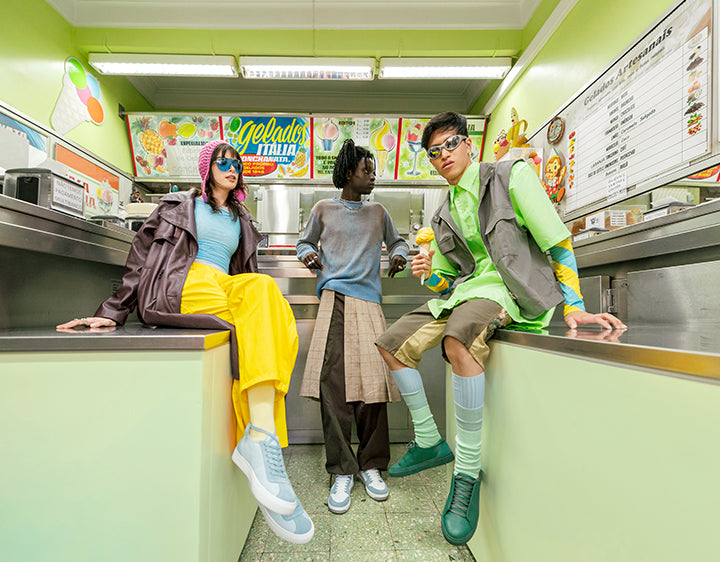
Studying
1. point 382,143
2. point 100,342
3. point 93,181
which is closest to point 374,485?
point 100,342

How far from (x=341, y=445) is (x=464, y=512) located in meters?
0.77

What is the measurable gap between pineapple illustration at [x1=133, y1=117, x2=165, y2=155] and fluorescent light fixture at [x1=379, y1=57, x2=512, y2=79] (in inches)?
100

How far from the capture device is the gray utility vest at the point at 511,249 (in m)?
1.19

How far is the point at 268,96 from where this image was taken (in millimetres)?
4402

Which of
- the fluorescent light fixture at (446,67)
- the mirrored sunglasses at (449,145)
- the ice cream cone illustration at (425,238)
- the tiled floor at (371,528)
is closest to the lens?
the tiled floor at (371,528)

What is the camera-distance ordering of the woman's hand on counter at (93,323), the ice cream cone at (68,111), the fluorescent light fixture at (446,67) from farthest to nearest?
the fluorescent light fixture at (446,67)
the ice cream cone at (68,111)
the woman's hand on counter at (93,323)

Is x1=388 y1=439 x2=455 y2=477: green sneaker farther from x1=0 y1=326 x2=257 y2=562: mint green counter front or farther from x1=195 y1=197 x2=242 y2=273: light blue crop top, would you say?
x1=195 y1=197 x2=242 y2=273: light blue crop top

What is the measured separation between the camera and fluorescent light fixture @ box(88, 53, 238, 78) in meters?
3.25

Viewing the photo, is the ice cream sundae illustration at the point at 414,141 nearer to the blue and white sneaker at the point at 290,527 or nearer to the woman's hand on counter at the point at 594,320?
the woman's hand on counter at the point at 594,320

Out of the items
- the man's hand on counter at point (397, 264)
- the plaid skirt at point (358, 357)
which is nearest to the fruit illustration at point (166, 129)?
the plaid skirt at point (358, 357)

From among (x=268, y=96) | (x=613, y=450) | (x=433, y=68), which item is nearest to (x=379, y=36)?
(x=433, y=68)

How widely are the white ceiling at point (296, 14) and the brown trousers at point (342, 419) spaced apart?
9.74ft

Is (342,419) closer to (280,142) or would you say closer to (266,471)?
(266,471)

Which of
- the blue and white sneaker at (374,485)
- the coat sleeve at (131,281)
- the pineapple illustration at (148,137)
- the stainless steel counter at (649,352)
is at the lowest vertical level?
the blue and white sneaker at (374,485)
